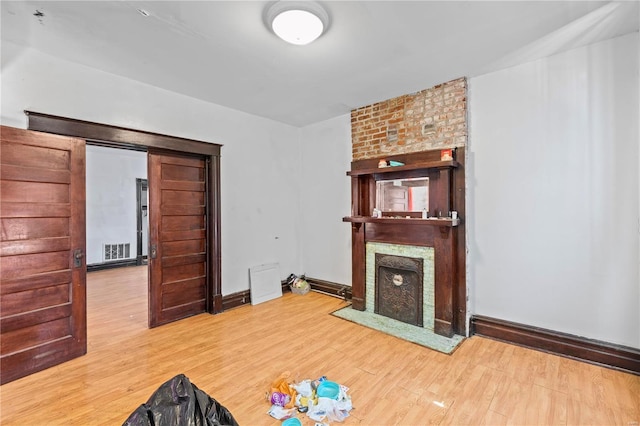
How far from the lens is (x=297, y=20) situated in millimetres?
2061

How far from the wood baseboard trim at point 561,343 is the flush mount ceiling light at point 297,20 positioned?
3303 millimetres

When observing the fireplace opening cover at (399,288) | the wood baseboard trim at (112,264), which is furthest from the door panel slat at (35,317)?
the wood baseboard trim at (112,264)

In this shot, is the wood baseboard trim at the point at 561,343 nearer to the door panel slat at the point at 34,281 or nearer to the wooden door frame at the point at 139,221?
the door panel slat at the point at 34,281

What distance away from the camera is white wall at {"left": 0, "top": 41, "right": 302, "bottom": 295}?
2584 mm

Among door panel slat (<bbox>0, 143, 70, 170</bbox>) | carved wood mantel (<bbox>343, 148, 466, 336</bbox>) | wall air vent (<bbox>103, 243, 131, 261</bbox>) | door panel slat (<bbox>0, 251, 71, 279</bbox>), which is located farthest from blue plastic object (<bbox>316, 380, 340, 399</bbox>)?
wall air vent (<bbox>103, 243, 131, 261</bbox>)

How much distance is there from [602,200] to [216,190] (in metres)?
4.22

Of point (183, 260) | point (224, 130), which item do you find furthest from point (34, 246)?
point (224, 130)

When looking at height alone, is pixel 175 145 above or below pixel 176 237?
above

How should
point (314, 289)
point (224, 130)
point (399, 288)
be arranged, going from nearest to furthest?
point (399, 288) → point (224, 130) → point (314, 289)

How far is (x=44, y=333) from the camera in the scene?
257 cm

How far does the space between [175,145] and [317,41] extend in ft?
7.18

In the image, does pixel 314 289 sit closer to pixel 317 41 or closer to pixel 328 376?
pixel 328 376

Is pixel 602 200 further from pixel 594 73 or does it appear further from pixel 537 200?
pixel 594 73

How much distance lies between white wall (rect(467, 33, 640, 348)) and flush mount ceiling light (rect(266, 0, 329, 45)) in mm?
2045
